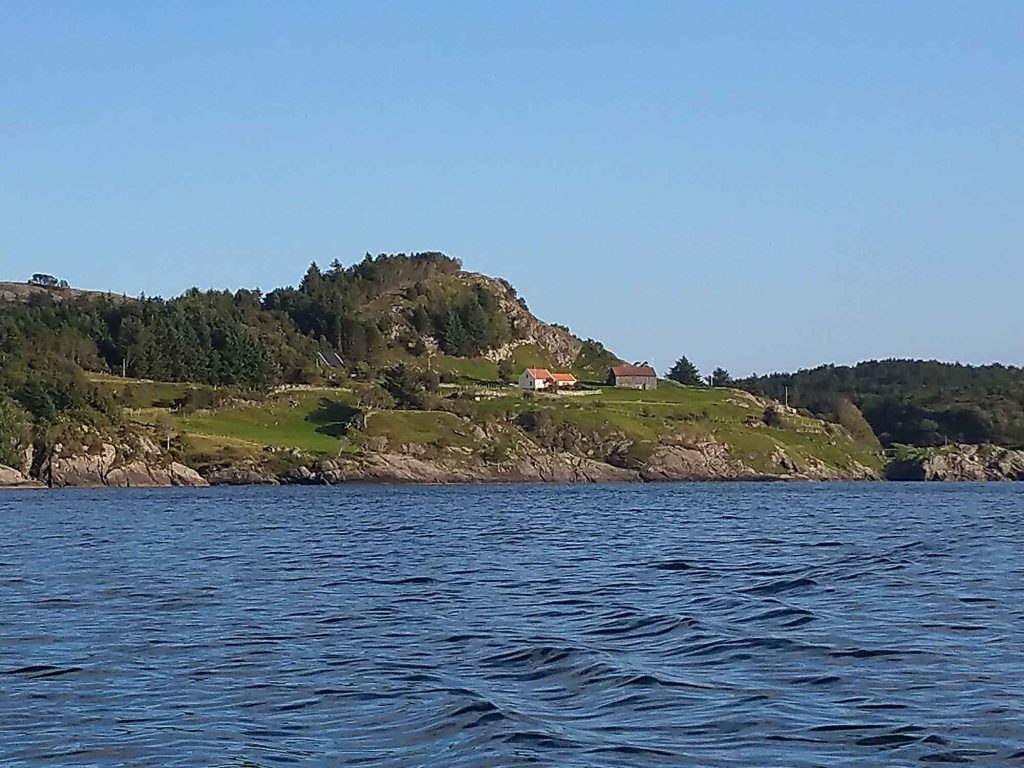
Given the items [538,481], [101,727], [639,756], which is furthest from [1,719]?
[538,481]

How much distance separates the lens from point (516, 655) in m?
22.6

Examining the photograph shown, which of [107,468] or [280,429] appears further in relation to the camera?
[280,429]

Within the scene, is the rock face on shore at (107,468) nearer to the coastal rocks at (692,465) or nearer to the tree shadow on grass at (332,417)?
the tree shadow on grass at (332,417)

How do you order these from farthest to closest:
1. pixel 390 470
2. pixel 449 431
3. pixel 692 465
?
pixel 692 465 < pixel 449 431 < pixel 390 470

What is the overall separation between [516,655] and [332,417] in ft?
507

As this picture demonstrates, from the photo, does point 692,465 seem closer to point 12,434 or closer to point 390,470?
point 390,470

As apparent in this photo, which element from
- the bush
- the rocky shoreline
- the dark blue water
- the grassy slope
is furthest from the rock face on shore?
the dark blue water

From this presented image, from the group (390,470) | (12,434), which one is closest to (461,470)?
(390,470)

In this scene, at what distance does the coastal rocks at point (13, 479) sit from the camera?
135625mm

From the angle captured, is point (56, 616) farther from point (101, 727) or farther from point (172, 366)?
point (172, 366)

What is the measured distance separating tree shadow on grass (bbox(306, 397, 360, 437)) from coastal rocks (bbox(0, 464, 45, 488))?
39733 mm

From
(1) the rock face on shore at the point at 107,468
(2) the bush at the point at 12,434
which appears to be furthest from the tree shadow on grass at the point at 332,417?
(2) the bush at the point at 12,434

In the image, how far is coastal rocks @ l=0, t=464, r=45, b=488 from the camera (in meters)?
136

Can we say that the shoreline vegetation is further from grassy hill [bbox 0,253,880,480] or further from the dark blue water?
the dark blue water
